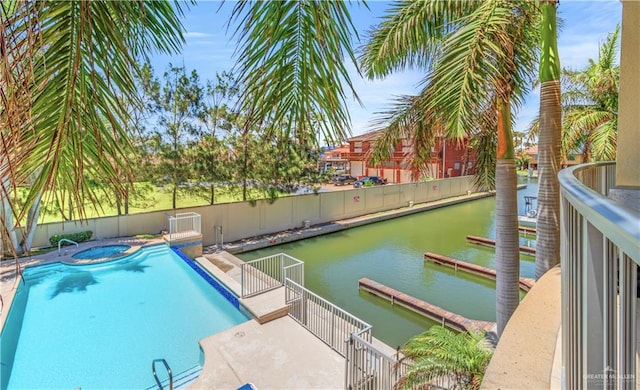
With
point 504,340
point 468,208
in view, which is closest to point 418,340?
point 504,340

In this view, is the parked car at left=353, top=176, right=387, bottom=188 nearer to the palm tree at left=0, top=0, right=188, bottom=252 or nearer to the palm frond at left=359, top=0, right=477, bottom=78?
the palm frond at left=359, top=0, right=477, bottom=78

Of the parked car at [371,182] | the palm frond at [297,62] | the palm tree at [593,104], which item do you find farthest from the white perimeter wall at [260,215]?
the palm frond at [297,62]

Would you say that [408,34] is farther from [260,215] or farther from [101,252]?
[101,252]

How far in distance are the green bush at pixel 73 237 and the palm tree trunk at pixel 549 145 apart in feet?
36.8

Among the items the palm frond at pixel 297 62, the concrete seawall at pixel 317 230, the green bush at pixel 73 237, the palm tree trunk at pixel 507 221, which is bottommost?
the concrete seawall at pixel 317 230

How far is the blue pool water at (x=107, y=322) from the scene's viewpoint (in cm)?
474

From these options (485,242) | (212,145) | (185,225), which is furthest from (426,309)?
(212,145)

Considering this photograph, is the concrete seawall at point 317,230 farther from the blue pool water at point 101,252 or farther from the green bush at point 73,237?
the green bush at point 73,237

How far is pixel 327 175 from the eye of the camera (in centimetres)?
1307

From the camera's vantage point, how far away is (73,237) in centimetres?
921

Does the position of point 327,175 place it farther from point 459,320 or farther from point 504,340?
point 504,340

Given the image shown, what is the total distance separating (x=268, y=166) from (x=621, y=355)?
11.4 meters

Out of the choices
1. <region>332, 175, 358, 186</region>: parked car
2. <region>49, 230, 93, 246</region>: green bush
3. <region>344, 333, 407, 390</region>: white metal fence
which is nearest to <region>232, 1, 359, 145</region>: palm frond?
<region>344, 333, 407, 390</region>: white metal fence

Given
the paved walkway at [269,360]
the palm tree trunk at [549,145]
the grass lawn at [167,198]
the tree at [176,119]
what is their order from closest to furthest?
the palm tree trunk at [549,145] < the paved walkway at [269,360] < the tree at [176,119] < the grass lawn at [167,198]
